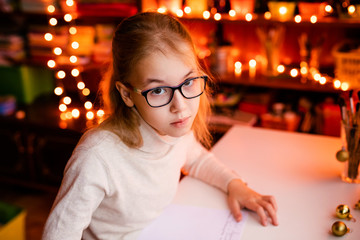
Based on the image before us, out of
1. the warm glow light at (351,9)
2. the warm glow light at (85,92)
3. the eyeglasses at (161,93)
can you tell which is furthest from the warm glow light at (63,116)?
the warm glow light at (351,9)

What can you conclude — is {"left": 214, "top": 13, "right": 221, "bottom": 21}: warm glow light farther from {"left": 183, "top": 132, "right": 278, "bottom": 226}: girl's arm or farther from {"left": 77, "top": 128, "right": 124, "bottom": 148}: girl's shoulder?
{"left": 77, "top": 128, "right": 124, "bottom": 148}: girl's shoulder

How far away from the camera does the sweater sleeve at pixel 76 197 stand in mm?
892

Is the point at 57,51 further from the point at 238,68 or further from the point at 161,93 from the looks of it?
the point at 161,93

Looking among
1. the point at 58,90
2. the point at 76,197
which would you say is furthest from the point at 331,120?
the point at 58,90

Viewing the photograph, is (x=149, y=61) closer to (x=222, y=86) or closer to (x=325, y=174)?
(x=325, y=174)

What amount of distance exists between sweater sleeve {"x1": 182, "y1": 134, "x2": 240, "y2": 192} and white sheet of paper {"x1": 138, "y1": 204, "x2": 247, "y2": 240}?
12cm

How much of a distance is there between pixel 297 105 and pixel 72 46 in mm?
1420

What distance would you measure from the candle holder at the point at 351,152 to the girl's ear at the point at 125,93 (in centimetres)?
66

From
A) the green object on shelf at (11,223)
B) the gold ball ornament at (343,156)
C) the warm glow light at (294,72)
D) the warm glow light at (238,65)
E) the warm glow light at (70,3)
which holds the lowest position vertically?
the green object on shelf at (11,223)

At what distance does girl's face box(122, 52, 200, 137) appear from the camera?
0.93 m

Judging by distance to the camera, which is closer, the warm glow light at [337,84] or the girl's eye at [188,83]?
the girl's eye at [188,83]

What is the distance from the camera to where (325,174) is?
1.26 meters

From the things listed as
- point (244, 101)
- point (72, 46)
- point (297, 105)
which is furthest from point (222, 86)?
point (72, 46)

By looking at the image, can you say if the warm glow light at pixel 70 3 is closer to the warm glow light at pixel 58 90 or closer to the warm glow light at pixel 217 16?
the warm glow light at pixel 58 90
